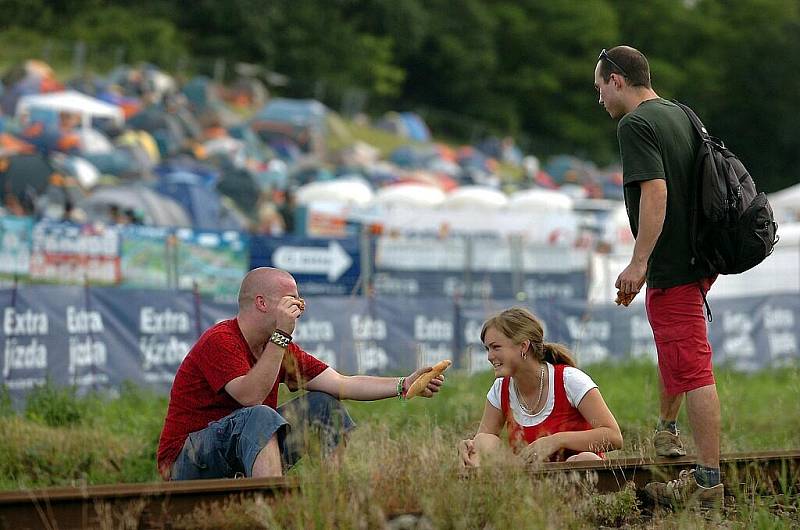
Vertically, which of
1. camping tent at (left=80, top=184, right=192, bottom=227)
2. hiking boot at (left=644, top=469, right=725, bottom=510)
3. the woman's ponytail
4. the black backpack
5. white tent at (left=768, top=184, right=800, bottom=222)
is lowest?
hiking boot at (left=644, top=469, right=725, bottom=510)

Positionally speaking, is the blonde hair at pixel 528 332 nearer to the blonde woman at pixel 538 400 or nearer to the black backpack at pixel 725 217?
the blonde woman at pixel 538 400

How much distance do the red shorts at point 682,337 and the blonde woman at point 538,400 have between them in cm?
43

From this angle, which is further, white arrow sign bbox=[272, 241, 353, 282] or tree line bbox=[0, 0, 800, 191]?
tree line bbox=[0, 0, 800, 191]

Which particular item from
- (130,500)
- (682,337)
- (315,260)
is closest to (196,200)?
(315,260)

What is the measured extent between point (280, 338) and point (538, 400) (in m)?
1.35

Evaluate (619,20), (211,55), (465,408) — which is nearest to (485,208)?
(465,408)

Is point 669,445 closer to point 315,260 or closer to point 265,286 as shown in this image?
point 265,286

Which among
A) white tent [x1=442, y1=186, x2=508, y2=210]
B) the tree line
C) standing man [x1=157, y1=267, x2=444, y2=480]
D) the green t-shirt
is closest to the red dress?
standing man [x1=157, y1=267, x2=444, y2=480]

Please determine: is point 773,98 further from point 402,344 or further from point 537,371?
point 537,371

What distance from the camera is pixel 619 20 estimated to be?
96500mm

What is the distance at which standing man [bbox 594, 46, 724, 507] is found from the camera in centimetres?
594

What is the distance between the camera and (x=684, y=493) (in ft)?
19.3

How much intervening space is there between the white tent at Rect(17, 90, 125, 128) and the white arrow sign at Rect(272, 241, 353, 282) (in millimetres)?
16726

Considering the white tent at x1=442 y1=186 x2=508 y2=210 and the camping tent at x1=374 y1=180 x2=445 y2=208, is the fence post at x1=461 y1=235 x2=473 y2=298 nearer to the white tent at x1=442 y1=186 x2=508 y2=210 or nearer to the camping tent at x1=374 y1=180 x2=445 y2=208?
the camping tent at x1=374 y1=180 x2=445 y2=208
